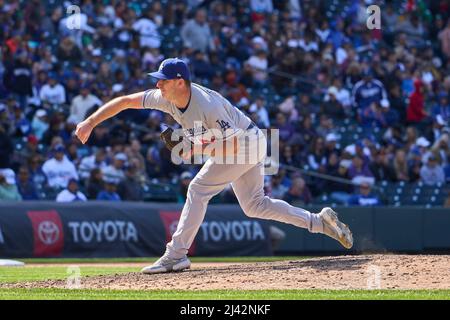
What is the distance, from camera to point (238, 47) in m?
24.3

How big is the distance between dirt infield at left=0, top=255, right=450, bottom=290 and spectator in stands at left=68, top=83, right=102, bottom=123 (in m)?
9.63

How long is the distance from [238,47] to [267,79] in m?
1.03

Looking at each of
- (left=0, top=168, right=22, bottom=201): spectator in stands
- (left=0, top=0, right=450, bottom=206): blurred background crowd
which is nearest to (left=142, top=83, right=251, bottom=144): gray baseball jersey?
(left=0, top=168, right=22, bottom=201): spectator in stands

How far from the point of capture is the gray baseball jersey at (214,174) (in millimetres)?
9336

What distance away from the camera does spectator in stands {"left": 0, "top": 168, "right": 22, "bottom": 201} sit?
17.2 meters

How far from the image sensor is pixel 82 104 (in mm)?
19453

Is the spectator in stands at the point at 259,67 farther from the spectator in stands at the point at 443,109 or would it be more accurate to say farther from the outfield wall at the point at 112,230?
the outfield wall at the point at 112,230

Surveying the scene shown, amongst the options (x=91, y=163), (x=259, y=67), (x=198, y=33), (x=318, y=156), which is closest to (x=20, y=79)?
(x=91, y=163)

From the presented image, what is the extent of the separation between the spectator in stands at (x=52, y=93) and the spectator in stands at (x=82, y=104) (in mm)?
534

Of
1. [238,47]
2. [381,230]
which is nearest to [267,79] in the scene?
[238,47]

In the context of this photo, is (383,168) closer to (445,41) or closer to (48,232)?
(445,41)

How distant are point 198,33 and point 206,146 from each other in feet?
47.8

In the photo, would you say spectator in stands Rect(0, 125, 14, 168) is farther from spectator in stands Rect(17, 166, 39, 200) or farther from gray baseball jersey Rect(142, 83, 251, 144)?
gray baseball jersey Rect(142, 83, 251, 144)

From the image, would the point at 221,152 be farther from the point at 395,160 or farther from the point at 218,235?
the point at 395,160
